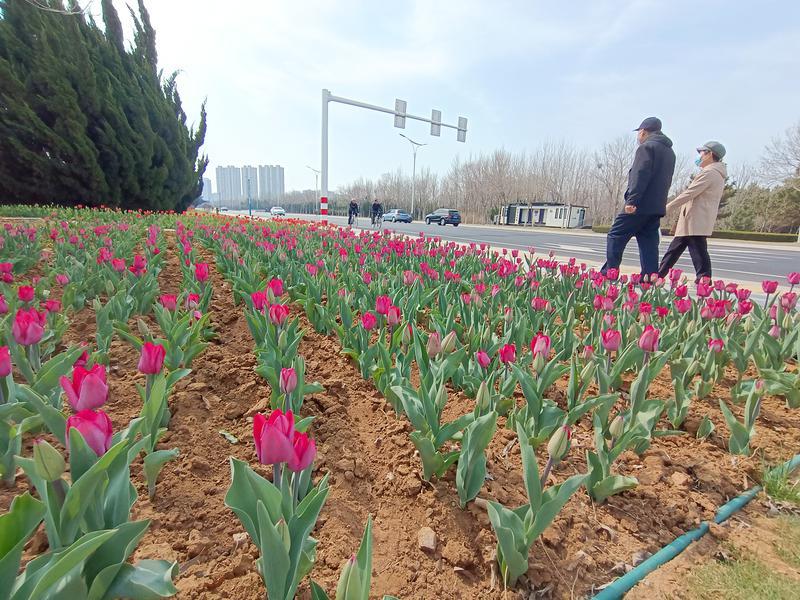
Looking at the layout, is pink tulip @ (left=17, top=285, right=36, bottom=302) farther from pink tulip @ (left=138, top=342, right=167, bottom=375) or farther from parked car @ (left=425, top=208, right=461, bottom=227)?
parked car @ (left=425, top=208, right=461, bottom=227)

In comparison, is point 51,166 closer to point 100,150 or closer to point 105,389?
point 100,150

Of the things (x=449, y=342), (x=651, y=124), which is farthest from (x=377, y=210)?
(x=449, y=342)

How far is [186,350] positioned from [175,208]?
44.8 feet

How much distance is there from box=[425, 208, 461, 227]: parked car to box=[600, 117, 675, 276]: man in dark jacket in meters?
29.6

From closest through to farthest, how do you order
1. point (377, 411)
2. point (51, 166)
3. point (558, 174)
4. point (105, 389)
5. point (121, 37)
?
1. point (105, 389)
2. point (377, 411)
3. point (51, 166)
4. point (121, 37)
5. point (558, 174)

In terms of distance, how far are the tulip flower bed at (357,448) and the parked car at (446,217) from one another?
3154cm

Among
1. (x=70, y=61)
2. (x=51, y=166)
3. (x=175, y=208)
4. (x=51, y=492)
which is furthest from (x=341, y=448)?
(x=175, y=208)

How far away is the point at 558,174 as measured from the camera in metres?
57.8

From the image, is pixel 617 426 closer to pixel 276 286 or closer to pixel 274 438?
pixel 274 438

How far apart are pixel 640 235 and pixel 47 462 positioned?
15.2 feet

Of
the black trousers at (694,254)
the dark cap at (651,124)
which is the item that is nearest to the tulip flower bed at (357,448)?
the black trousers at (694,254)

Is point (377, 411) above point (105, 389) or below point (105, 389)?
below

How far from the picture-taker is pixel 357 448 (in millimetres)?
1538

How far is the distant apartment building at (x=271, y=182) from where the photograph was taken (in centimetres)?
12350
